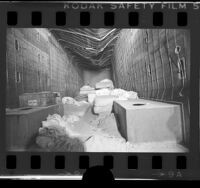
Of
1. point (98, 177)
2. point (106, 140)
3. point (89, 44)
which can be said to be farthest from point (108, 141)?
point (98, 177)

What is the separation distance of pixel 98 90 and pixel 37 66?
22.8 inches

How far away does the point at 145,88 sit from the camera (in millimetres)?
3037

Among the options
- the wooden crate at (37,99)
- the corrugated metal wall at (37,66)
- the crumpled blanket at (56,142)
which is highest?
the corrugated metal wall at (37,66)

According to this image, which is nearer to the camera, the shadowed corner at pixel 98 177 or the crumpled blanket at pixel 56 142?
the shadowed corner at pixel 98 177

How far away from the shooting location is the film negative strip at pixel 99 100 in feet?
9.24

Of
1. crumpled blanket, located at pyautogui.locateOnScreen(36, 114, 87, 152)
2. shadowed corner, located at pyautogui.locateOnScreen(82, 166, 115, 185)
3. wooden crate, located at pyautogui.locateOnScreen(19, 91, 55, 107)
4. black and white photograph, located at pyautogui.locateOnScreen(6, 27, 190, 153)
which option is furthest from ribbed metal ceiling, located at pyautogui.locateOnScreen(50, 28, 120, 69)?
Result: shadowed corner, located at pyautogui.locateOnScreen(82, 166, 115, 185)

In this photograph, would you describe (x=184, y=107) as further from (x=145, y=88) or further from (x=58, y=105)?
(x=58, y=105)

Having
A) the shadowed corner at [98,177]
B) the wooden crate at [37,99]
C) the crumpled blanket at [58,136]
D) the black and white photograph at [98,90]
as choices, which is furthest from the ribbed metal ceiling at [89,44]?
the shadowed corner at [98,177]

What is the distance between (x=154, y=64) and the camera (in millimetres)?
2982

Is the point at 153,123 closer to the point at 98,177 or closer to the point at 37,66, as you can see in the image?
the point at 37,66

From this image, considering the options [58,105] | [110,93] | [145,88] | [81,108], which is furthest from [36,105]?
[145,88]

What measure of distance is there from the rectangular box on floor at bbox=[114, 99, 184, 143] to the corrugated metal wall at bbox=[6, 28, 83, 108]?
545 mm

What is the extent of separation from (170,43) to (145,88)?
18.2 inches

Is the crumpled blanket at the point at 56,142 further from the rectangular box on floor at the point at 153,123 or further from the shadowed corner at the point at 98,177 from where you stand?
the shadowed corner at the point at 98,177
